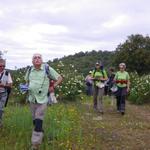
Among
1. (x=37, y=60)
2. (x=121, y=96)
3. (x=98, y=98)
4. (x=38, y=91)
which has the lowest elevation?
(x=98, y=98)

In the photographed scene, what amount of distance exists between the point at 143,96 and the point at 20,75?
5299 mm

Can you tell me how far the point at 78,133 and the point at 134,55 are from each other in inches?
1575

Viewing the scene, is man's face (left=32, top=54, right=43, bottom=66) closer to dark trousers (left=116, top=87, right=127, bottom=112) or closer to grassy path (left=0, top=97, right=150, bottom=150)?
grassy path (left=0, top=97, right=150, bottom=150)

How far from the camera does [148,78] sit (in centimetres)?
2373

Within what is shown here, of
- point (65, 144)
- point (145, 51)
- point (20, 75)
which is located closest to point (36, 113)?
point (65, 144)

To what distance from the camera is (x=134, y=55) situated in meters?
51.2

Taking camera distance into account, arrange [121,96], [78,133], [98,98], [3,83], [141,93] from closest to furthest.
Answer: [3,83]
[78,133]
[121,96]
[98,98]
[141,93]

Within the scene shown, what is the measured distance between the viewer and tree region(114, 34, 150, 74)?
50303mm

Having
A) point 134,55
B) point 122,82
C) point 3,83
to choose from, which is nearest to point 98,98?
point 122,82

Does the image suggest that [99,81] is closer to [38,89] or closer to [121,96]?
[121,96]

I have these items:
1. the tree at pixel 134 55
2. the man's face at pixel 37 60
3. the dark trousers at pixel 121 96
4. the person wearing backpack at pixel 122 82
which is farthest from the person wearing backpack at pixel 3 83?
the tree at pixel 134 55

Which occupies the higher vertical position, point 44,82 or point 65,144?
point 44,82

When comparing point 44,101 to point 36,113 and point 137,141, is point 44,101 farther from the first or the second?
point 137,141

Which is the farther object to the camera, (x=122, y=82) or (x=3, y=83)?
(x=122, y=82)
